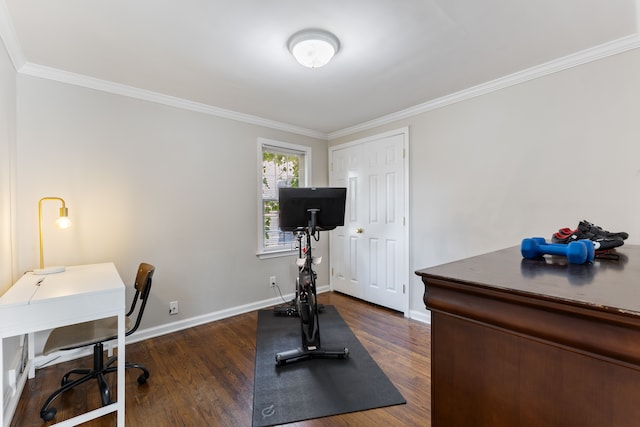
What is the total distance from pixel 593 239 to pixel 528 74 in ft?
5.98

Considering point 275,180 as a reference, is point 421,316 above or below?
below

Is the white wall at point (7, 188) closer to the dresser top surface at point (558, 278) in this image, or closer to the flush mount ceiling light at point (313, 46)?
the flush mount ceiling light at point (313, 46)

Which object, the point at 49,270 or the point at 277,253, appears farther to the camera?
the point at 277,253

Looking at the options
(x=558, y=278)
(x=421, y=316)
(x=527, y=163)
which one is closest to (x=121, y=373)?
(x=558, y=278)

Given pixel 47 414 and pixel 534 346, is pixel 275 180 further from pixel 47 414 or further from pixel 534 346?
pixel 534 346

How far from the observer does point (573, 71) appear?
2145mm

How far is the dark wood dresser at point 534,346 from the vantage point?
0.47 meters

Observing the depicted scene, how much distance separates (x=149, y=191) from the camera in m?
2.75

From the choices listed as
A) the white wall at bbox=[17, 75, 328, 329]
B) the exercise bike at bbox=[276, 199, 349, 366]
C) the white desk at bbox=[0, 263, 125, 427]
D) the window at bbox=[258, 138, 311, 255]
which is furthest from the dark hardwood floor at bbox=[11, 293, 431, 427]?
the window at bbox=[258, 138, 311, 255]

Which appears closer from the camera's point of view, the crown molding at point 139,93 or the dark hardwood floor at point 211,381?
the dark hardwood floor at point 211,381

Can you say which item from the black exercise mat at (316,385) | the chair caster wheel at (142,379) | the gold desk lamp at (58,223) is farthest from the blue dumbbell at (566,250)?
the gold desk lamp at (58,223)

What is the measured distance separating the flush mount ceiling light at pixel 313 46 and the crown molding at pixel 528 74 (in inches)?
58.4

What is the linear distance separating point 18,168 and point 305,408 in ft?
9.05

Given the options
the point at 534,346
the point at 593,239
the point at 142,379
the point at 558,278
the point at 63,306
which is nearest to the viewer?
the point at 534,346
